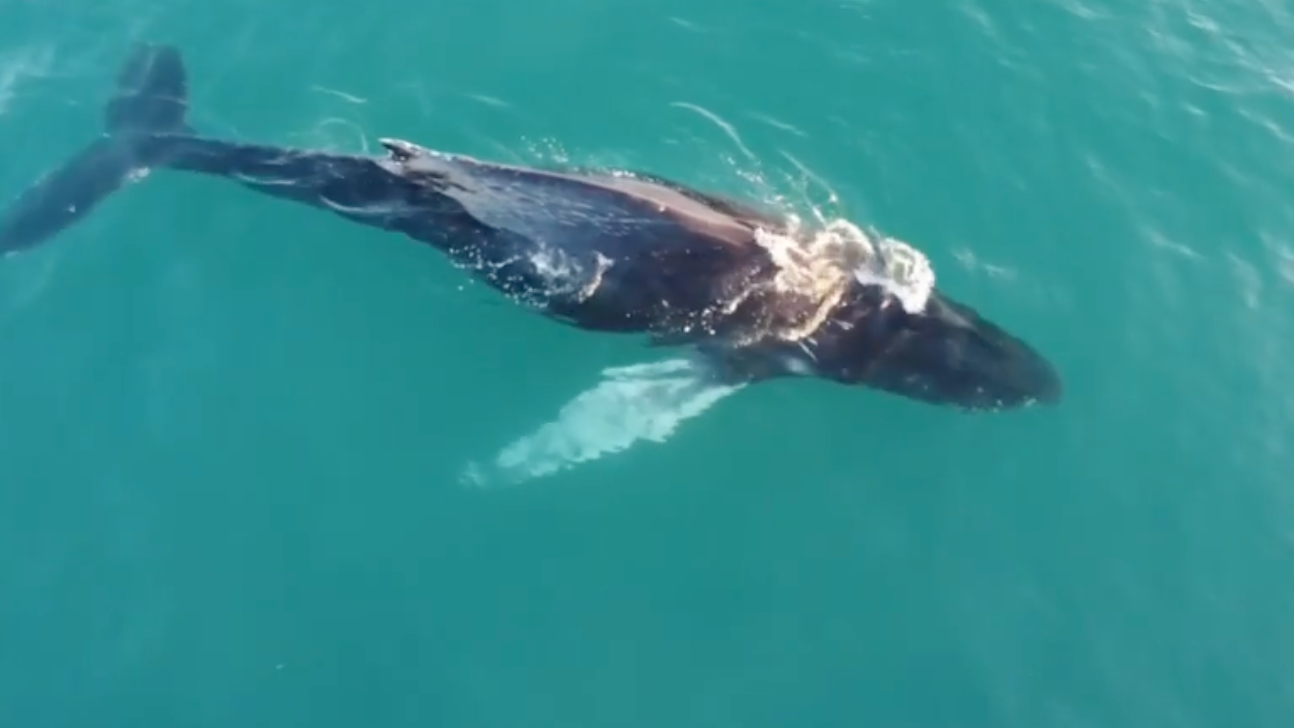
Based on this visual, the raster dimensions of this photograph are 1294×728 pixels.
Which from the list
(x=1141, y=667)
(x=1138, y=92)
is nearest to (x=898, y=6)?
(x=1138, y=92)

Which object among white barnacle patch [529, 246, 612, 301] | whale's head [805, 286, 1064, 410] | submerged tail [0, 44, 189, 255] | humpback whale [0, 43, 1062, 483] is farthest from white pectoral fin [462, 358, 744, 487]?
submerged tail [0, 44, 189, 255]

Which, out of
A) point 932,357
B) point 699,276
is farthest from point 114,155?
point 932,357

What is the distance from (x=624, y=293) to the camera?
2075cm

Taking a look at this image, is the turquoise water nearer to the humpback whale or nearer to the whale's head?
the whale's head

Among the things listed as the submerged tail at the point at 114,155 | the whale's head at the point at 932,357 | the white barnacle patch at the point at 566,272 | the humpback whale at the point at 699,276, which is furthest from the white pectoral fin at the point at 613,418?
the submerged tail at the point at 114,155

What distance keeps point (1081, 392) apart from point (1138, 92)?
749 centimetres

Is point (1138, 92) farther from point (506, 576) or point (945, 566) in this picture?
point (506, 576)

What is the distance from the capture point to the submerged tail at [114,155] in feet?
74.8

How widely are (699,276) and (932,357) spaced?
155 inches

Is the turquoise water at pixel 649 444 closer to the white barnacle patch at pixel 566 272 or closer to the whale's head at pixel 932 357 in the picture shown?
the whale's head at pixel 932 357

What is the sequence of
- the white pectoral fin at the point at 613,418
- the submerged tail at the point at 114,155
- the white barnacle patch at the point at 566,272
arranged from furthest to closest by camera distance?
the submerged tail at the point at 114,155 → the white barnacle patch at the point at 566,272 → the white pectoral fin at the point at 613,418

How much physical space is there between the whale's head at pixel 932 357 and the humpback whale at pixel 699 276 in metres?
0.02

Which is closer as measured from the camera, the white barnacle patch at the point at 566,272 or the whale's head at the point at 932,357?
the whale's head at the point at 932,357

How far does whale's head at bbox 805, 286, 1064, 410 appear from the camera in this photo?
2069 cm
